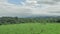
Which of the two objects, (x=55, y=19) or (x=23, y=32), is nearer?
(x=23, y=32)

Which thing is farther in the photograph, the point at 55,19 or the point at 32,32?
the point at 55,19

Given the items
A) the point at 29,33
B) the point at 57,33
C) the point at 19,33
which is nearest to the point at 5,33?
the point at 19,33

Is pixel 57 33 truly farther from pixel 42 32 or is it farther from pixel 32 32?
pixel 32 32

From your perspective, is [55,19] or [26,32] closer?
[26,32]

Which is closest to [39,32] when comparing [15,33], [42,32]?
[42,32]

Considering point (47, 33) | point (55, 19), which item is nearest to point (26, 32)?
point (47, 33)

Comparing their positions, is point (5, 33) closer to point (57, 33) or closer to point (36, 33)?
point (36, 33)

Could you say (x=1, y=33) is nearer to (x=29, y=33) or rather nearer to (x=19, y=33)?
(x=19, y=33)
